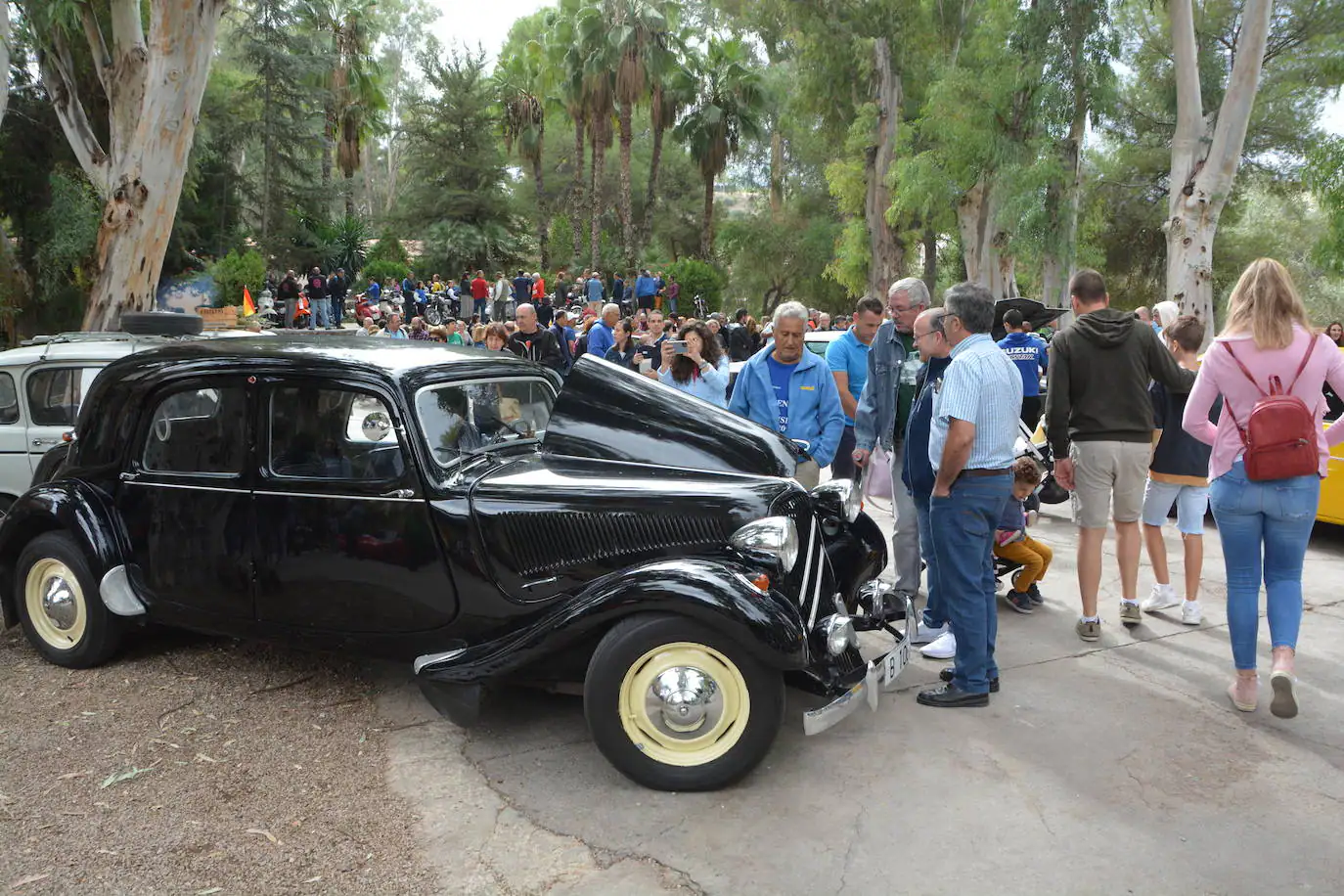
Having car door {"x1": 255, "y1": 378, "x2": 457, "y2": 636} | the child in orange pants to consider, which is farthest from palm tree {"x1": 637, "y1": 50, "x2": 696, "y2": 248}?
car door {"x1": 255, "y1": 378, "x2": 457, "y2": 636}

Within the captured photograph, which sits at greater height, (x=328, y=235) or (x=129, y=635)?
(x=328, y=235)

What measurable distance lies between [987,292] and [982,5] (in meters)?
24.4

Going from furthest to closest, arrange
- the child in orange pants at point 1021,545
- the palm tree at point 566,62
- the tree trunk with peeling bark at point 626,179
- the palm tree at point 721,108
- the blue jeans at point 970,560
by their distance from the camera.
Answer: the palm tree at point 721,108 < the tree trunk with peeling bark at point 626,179 < the palm tree at point 566,62 < the child in orange pants at point 1021,545 < the blue jeans at point 970,560

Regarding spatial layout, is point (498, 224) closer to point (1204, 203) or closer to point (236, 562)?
point (1204, 203)

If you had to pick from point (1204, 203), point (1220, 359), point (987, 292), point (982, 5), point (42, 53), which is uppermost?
point (982, 5)

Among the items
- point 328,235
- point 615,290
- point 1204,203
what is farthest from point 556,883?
point 328,235

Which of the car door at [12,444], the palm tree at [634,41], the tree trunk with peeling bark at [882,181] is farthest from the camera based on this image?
the palm tree at [634,41]

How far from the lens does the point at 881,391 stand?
5965mm

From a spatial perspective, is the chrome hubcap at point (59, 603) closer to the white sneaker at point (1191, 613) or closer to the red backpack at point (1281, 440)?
the red backpack at point (1281, 440)

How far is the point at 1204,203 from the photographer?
15852 mm

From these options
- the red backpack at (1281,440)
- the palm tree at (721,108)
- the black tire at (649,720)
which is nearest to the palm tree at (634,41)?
the palm tree at (721,108)

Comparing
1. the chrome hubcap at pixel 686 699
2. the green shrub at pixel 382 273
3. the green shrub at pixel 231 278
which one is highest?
the green shrub at pixel 382 273

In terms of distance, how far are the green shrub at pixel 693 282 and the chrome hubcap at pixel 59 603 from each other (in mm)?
29135

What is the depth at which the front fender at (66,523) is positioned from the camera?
194 inches
